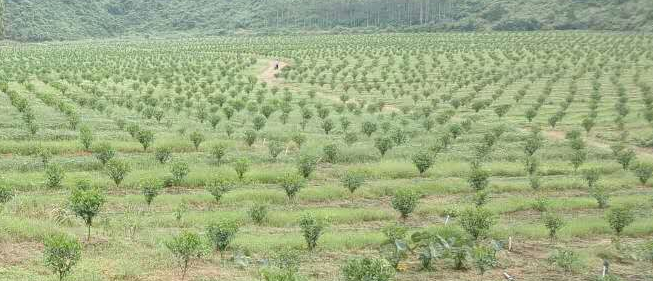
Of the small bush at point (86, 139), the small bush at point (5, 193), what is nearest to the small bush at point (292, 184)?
the small bush at point (5, 193)

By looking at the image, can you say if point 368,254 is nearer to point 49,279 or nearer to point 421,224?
point 421,224

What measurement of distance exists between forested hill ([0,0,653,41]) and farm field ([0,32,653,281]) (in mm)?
74245

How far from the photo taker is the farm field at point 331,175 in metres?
20.8

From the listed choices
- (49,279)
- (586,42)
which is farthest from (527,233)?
(586,42)

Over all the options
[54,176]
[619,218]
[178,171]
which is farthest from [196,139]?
[619,218]

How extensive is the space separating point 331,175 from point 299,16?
141887 mm

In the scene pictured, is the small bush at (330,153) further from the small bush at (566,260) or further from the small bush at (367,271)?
the small bush at (367,271)

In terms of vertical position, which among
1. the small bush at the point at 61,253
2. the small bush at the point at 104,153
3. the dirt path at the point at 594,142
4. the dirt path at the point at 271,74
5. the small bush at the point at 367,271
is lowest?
the dirt path at the point at 594,142

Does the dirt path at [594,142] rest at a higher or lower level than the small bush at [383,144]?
lower

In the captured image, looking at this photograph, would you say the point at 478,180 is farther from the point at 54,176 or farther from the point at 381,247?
the point at 54,176

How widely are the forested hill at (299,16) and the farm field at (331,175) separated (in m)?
74.2

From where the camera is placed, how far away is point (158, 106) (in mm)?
50250

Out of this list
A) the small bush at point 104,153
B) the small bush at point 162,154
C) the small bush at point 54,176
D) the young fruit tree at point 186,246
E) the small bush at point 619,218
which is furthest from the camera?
the small bush at point 162,154

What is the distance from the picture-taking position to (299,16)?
170875 millimetres
